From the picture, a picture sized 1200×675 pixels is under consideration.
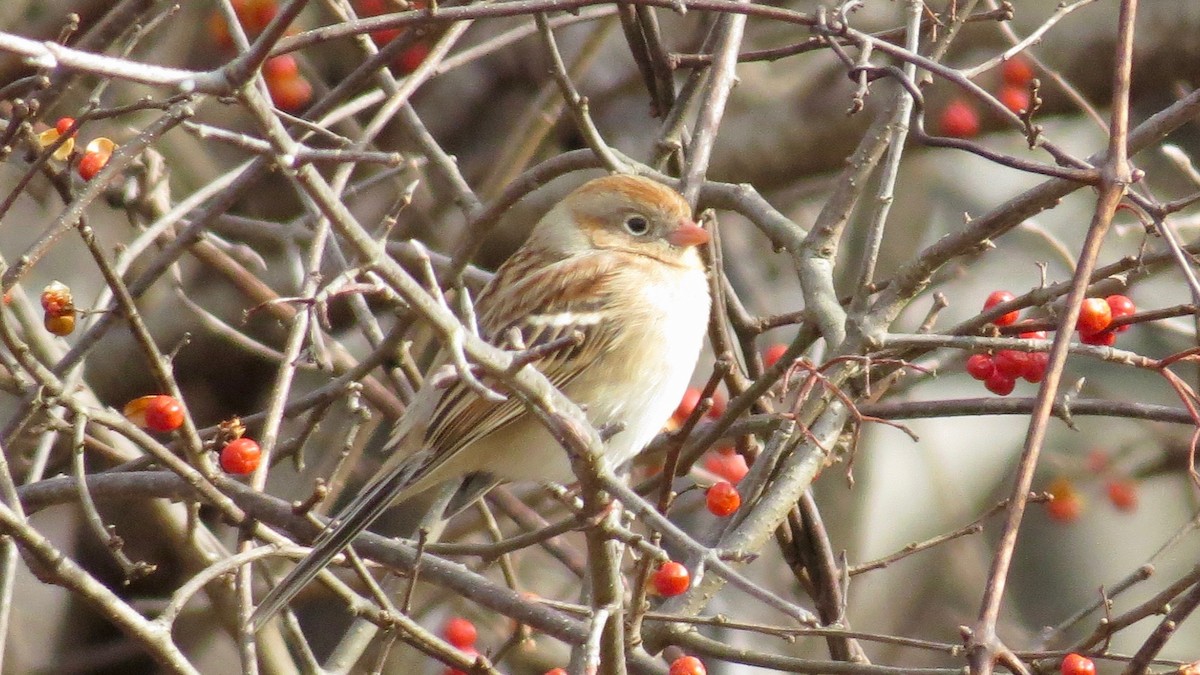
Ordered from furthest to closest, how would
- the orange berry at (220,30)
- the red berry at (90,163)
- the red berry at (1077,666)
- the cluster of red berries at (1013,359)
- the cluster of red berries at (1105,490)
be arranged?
the cluster of red berries at (1105,490) → the orange berry at (220,30) → the red berry at (90,163) → the cluster of red berries at (1013,359) → the red berry at (1077,666)

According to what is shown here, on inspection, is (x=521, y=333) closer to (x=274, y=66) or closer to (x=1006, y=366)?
(x=1006, y=366)

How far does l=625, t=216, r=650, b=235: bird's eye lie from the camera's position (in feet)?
15.0

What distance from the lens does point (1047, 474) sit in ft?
27.4

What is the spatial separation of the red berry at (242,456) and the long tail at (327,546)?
266 mm

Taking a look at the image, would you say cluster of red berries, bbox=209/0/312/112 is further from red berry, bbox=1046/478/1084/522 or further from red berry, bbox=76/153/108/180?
red berry, bbox=1046/478/1084/522

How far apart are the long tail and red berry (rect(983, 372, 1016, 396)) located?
4.95 feet

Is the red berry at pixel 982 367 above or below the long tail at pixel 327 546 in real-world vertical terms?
above

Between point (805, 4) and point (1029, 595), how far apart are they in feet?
12.9

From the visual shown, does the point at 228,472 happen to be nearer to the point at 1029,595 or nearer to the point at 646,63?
the point at 646,63

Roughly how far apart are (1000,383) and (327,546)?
1656 mm

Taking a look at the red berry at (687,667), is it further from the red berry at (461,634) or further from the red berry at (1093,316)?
the red berry at (461,634)

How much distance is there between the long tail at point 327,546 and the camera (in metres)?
3.20

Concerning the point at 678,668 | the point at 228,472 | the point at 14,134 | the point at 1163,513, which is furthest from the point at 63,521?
the point at 1163,513

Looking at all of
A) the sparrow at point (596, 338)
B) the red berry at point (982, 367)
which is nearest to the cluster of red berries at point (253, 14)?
the sparrow at point (596, 338)
